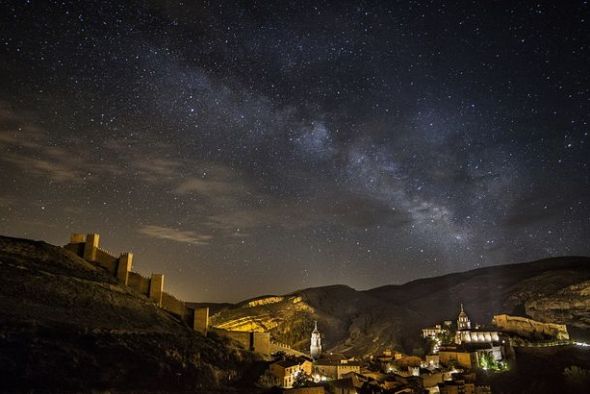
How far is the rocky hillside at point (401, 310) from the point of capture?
76.4m

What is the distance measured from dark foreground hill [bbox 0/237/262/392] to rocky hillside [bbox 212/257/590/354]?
171ft

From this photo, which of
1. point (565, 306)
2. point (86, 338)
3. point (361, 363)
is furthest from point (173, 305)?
point (565, 306)

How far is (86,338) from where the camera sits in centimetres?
2922

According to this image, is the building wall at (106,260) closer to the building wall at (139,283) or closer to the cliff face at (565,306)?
the building wall at (139,283)

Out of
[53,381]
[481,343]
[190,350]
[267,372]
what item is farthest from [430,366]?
[53,381]

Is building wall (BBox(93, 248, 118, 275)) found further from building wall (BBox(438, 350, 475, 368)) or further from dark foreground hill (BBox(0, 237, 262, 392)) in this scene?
building wall (BBox(438, 350, 475, 368))

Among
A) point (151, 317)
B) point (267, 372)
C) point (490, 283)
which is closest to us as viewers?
point (151, 317)

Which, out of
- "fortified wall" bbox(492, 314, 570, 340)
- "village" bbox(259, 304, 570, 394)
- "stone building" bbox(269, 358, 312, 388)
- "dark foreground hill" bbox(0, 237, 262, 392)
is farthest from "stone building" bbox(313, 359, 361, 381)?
"fortified wall" bbox(492, 314, 570, 340)

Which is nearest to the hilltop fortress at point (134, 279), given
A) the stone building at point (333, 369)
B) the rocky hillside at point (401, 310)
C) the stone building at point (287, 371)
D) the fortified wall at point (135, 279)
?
the fortified wall at point (135, 279)

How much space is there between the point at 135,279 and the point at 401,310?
82.9m

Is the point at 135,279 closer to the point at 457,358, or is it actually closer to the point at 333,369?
the point at 333,369

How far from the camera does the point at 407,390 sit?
40.3 m

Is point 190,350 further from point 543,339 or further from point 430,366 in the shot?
point 543,339

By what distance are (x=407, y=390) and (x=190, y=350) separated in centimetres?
2212
